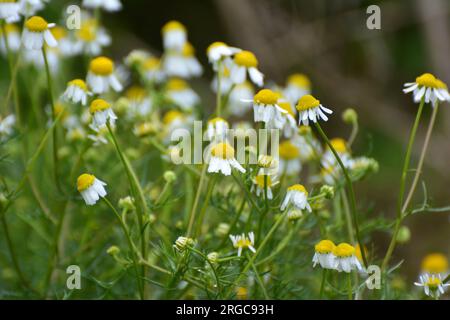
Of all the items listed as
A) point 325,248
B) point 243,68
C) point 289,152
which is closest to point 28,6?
point 243,68

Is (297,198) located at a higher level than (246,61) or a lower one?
lower

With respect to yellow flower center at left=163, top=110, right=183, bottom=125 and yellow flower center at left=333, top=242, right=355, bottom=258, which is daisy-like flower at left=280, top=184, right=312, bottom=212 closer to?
yellow flower center at left=333, top=242, right=355, bottom=258

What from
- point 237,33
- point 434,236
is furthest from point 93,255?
point 237,33

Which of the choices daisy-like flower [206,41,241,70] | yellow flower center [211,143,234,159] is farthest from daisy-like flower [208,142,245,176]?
daisy-like flower [206,41,241,70]

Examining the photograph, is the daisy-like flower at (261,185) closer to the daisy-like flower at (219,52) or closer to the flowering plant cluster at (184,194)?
the flowering plant cluster at (184,194)

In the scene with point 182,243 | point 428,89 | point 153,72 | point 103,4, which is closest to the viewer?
point 182,243

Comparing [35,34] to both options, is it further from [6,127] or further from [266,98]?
[266,98]
